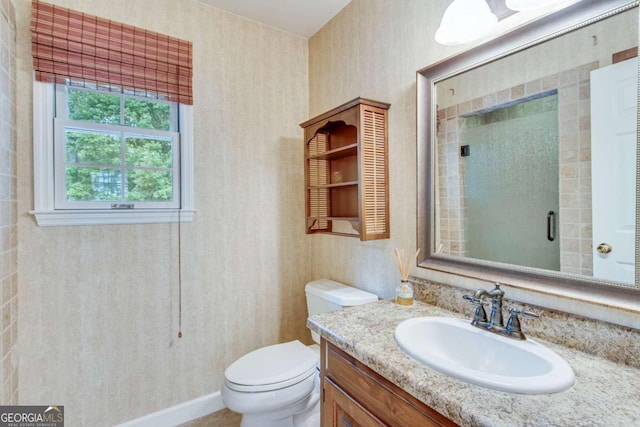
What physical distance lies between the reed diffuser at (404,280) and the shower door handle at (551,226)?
20.4 inches

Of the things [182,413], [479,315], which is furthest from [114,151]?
[479,315]

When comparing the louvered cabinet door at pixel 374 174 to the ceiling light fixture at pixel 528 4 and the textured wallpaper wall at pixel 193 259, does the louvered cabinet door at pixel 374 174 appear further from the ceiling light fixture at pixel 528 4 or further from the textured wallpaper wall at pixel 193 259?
the textured wallpaper wall at pixel 193 259

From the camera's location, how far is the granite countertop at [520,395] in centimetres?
61

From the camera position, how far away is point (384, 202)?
5.15ft

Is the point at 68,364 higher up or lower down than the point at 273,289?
lower down

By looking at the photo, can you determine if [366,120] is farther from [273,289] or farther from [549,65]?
[273,289]

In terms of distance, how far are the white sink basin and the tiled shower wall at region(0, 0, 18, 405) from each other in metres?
1.54

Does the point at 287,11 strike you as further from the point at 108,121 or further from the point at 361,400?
the point at 361,400

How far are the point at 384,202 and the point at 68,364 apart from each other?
175cm

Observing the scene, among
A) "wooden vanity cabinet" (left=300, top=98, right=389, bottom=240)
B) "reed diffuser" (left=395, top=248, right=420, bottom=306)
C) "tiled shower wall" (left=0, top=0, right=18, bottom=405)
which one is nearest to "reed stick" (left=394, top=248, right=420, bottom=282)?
"reed diffuser" (left=395, top=248, right=420, bottom=306)

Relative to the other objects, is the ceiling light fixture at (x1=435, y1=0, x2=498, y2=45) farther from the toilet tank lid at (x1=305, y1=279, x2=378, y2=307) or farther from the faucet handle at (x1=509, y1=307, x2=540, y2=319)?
the toilet tank lid at (x1=305, y1=279, x2=378, y2=307)

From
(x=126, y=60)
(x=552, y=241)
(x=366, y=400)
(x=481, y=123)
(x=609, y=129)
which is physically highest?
(x=126, y=60)

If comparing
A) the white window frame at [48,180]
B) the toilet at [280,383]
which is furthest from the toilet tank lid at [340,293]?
the white window frame at [48,180]

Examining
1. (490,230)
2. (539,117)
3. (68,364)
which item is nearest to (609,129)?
(539,117)
